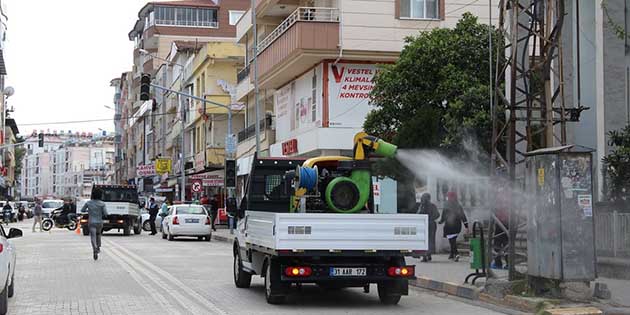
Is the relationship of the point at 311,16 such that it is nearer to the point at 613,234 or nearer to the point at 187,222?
the point at 187,222

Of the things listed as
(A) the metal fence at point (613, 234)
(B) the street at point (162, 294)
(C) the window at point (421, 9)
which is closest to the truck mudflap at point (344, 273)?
(B) the street at point (162, 294)

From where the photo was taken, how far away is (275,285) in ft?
42.4

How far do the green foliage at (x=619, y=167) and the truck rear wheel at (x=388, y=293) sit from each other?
575 centimetres

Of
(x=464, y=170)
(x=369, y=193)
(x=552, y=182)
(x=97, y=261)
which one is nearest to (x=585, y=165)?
(x=552, y=182)

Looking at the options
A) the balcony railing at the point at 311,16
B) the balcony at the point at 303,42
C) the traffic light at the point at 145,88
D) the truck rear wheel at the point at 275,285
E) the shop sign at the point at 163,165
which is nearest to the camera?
the truck rear wheel at the point at 275,285

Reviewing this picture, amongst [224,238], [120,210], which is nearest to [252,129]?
[120,210]

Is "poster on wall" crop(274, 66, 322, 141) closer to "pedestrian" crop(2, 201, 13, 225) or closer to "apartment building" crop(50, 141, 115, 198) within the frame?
"pedestrian" crop(2, 201, 13, 225)

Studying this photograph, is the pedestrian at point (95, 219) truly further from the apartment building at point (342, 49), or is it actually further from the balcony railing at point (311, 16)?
the balcony railing at point (311, 16)

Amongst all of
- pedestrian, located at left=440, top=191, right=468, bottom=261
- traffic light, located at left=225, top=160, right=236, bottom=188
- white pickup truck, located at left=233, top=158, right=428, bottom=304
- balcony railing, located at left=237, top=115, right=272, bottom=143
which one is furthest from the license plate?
balcony railing, located at left=237, top=115, right=272, bottom=143

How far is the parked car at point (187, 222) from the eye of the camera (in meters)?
35.4

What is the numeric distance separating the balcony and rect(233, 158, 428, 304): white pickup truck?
1979 centimetres

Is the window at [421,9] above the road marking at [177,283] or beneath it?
above

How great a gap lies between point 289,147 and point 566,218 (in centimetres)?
2589

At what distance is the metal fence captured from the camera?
1595 centimetres
